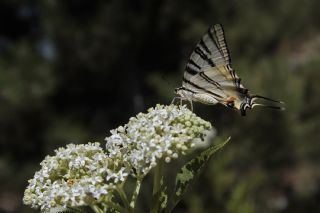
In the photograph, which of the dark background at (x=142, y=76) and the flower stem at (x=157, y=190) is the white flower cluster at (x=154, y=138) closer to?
the flower stem at (x=157, y=190)

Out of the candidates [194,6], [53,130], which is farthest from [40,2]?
[194,6]

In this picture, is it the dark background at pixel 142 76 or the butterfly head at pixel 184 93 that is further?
the dark background at pixel 142 76

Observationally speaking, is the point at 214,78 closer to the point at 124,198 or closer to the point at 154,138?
the point at 154,138

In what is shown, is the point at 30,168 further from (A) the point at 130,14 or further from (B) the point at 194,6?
(B) the point at 194,6

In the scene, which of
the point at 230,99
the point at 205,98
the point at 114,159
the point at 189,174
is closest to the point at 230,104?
the point at 230,99

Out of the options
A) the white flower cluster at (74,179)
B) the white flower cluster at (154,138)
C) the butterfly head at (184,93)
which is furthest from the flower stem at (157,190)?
the butterfly head at (184,93)

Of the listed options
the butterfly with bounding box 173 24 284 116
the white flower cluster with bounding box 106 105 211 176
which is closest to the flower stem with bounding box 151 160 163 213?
the white flower cluster with bounding box 106 105 211 176

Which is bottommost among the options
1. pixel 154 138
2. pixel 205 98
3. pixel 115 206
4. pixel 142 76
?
pixel 115 206
